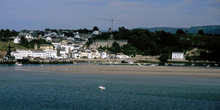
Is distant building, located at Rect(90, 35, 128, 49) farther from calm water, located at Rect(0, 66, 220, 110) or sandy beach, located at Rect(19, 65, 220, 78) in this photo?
calm water, located at Rect(0, 66, 220, 110)

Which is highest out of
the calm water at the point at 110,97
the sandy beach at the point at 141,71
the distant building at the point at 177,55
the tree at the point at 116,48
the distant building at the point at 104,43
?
the distant building at the point at 104,43

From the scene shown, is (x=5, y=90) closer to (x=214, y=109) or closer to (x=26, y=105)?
(x=26, y=105)

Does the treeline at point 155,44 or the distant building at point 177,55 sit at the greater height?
the treeline at point 155,44

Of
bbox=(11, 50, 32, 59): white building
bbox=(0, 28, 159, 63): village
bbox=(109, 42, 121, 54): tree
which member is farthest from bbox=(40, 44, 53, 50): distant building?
bbox=(109, 42, 121, 54): tree

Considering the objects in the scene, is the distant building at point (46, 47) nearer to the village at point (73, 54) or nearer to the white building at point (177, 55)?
the village at point (73, 54)

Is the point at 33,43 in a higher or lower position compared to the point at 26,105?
higher

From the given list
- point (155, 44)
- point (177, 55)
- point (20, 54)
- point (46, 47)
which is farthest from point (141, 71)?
point (46, 47)

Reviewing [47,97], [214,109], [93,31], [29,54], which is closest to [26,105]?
[47,97]

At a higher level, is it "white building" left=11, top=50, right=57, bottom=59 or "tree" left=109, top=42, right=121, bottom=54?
"tree" left=109, top=42, right=121, bottom=54

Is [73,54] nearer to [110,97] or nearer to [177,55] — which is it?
[177,55]

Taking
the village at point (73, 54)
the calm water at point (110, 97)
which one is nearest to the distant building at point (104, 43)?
the village at point (73, 54)

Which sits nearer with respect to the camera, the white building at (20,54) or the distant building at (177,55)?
the white building at (20,54)
